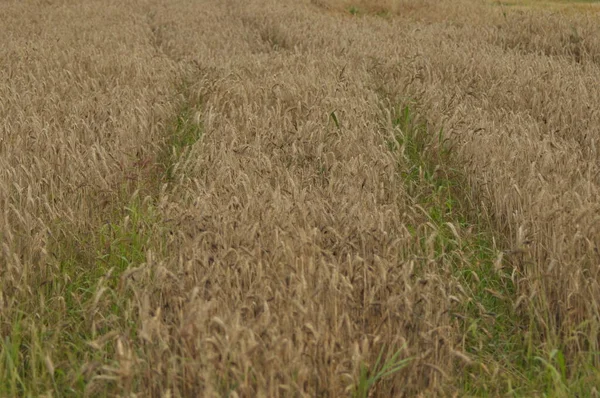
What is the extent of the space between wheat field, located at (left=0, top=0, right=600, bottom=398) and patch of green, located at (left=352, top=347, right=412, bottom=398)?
0.04 ft

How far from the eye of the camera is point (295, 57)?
6027mm

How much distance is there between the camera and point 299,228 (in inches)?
85.6

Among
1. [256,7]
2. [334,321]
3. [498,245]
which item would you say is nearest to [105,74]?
[498,245]

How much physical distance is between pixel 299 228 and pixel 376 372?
22.9 inches

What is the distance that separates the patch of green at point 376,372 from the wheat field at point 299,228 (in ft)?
0.04

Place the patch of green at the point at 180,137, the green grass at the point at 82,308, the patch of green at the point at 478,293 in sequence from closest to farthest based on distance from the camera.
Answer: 1. the green grass at the point at 82,308
2. the patch of green at the point at 478,293
3. the patch of green at the point at 180,137

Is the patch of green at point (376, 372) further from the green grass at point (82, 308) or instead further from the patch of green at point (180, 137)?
the patch of green at point (180, 137)

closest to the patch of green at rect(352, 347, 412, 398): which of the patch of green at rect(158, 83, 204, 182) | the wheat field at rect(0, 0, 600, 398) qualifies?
the wheat field at rect(0, 0, 600, 398)

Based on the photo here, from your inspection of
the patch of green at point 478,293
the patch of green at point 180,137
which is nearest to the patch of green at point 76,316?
the patch of green at point 180,137

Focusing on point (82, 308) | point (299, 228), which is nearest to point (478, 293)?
point (299, 228)

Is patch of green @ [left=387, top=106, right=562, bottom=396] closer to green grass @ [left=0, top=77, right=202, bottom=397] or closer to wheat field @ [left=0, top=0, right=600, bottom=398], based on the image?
wheat field @ [left=0, top=0, right=600, bottom=398]

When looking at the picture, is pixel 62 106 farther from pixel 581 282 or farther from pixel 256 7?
pixel 256 7

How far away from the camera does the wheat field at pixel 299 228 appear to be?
5.65ft

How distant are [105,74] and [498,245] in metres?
3.97
